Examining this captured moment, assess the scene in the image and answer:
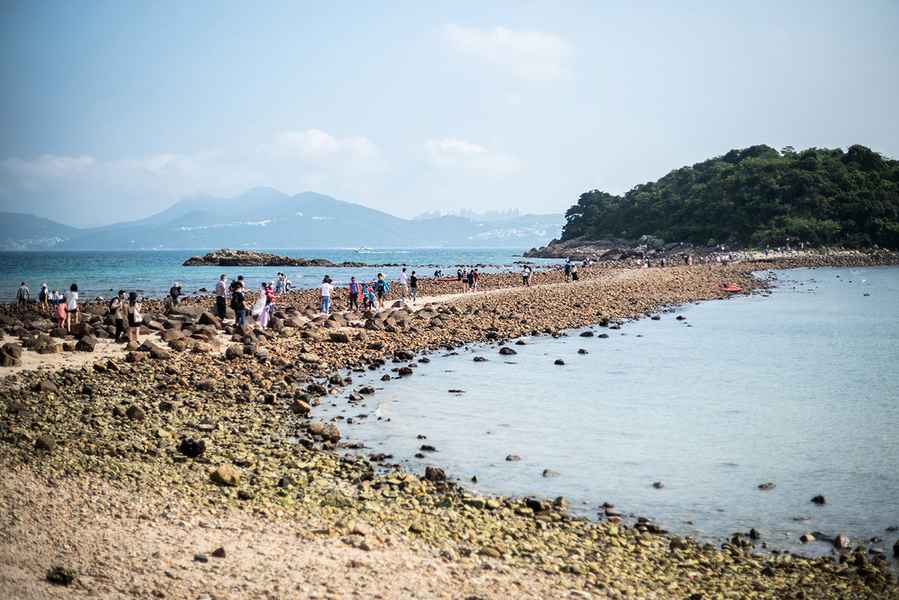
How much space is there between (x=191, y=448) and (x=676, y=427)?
10.9m

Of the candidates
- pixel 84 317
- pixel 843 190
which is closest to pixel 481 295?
pixel 84 317

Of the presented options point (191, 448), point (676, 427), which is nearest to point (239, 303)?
point (191, 448)

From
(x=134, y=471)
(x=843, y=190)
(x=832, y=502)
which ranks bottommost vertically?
(x=832, y=502)

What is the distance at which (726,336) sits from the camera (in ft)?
113

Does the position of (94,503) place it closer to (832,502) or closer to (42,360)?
(832,502)

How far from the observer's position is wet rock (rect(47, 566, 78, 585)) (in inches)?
281

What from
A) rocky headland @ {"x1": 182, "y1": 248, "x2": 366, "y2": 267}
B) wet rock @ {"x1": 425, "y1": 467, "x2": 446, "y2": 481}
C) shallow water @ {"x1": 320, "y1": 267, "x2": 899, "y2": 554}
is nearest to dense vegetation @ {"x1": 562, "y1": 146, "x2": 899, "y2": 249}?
rocky headland @ {"x1": 182, "y1": 248, "x2": 366, "y2": 267}

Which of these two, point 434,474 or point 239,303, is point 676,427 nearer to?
point 434,474

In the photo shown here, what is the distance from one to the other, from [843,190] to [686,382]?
363 feet

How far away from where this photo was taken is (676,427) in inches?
675

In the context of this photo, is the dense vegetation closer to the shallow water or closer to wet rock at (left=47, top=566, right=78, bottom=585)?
the shallow water

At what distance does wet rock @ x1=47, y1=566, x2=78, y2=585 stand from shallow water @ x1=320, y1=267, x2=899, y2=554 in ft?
20.7

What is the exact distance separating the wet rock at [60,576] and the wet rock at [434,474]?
5821 millimetres

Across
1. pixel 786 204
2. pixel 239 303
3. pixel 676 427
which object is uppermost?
pixel 786 204
